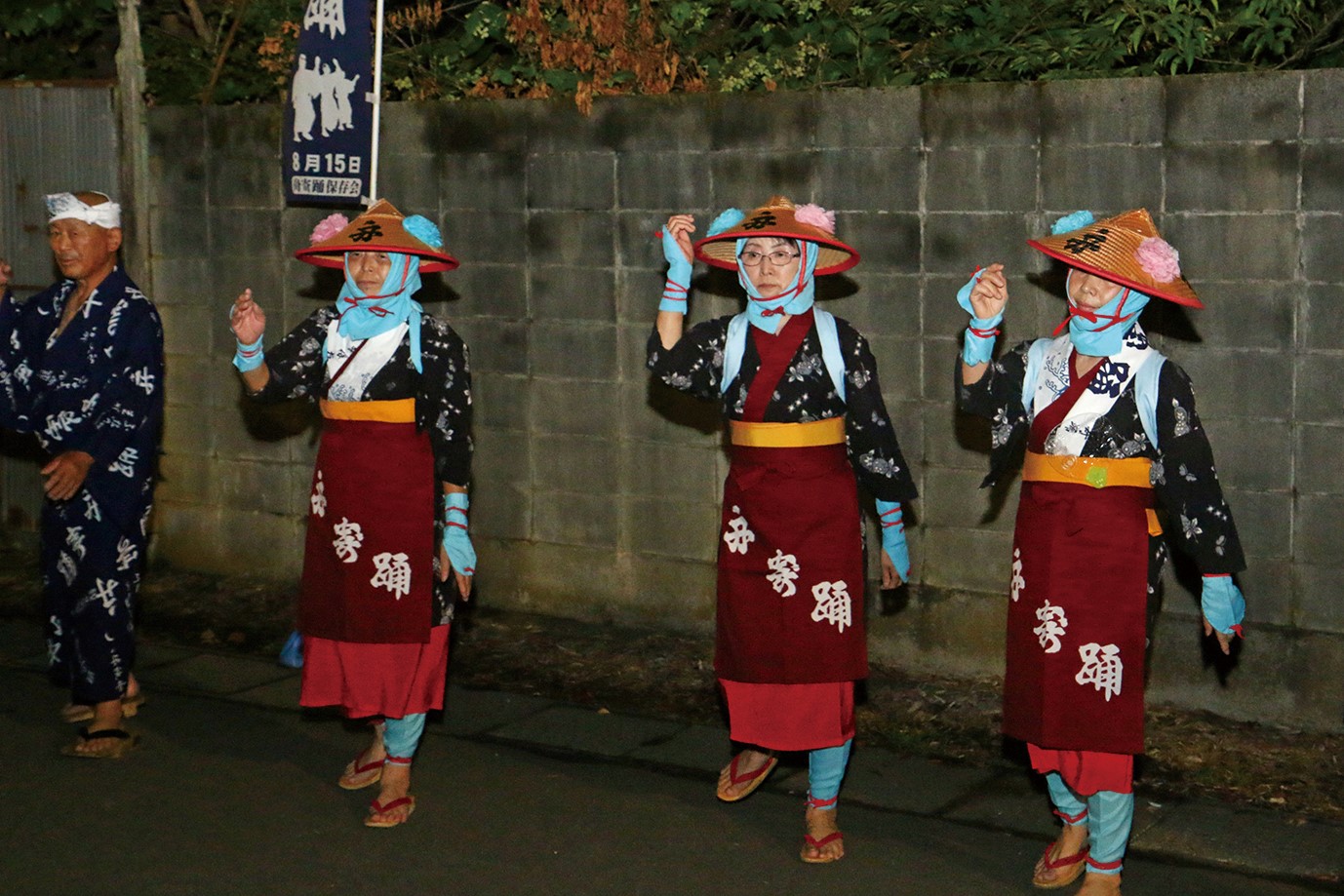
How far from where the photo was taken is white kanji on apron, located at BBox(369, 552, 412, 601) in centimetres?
591

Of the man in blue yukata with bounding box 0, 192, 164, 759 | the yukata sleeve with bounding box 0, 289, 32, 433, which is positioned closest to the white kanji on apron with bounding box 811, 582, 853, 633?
the man in blue yukata with bounding box 0, 192, 164, 759

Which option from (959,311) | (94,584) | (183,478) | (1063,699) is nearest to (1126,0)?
(959,311)

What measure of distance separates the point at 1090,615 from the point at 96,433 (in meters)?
3.58

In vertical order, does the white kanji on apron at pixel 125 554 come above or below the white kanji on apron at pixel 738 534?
below

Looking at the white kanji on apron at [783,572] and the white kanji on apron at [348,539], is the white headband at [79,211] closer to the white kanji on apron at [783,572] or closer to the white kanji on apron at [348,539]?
the white kanji on apron at [348,539]

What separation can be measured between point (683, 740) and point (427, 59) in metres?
4.00

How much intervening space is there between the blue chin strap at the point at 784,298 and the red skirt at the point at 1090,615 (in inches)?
38.6

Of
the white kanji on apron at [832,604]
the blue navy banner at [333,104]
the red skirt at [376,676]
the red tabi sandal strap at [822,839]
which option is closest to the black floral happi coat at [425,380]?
the red skirt at [376,676]

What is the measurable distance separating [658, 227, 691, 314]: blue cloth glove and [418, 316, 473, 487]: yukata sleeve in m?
0.80

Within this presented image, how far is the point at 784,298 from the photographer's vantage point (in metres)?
5.58

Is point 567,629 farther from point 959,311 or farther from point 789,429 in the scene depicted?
point 789,429

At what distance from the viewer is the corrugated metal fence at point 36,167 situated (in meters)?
9.14

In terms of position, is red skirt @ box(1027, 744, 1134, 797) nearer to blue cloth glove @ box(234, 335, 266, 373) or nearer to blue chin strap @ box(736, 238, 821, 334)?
blue chin strap @ box(736, 238, 821, 334)

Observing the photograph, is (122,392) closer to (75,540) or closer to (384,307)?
(75,540)
